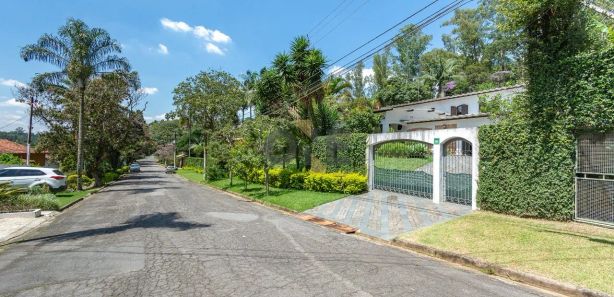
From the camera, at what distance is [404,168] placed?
53.2 feet

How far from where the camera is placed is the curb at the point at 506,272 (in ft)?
18.8

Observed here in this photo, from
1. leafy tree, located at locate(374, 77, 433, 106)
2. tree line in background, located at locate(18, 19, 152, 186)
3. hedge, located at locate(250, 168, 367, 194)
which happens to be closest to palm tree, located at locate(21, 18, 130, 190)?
tree line in background, located at locate(18, 19, 152, 186)

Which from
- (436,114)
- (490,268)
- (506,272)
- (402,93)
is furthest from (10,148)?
(506,272)

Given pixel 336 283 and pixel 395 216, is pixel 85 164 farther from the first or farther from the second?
pixel 336 283

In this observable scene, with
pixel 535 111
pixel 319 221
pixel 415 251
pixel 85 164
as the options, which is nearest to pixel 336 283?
pixel 415 251

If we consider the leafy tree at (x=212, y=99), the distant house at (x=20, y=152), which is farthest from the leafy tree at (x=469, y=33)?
the distant house at (x=20, y=152)

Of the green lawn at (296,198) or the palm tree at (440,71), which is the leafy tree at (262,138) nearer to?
the green lawn at (296,198)

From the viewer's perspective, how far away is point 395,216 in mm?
12453

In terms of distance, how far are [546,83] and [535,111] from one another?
81 centimetres

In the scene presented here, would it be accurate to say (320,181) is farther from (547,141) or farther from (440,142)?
(547,141)

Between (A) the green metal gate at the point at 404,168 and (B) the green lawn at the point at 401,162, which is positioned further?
(B) the green lawn at the point at 401,162

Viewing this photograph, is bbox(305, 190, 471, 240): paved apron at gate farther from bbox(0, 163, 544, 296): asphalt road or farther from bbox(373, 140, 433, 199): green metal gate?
bbox(0, 163, 544, 296): asphalt road

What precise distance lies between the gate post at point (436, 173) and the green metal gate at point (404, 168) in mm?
421

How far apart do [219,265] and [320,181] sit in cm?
1251
